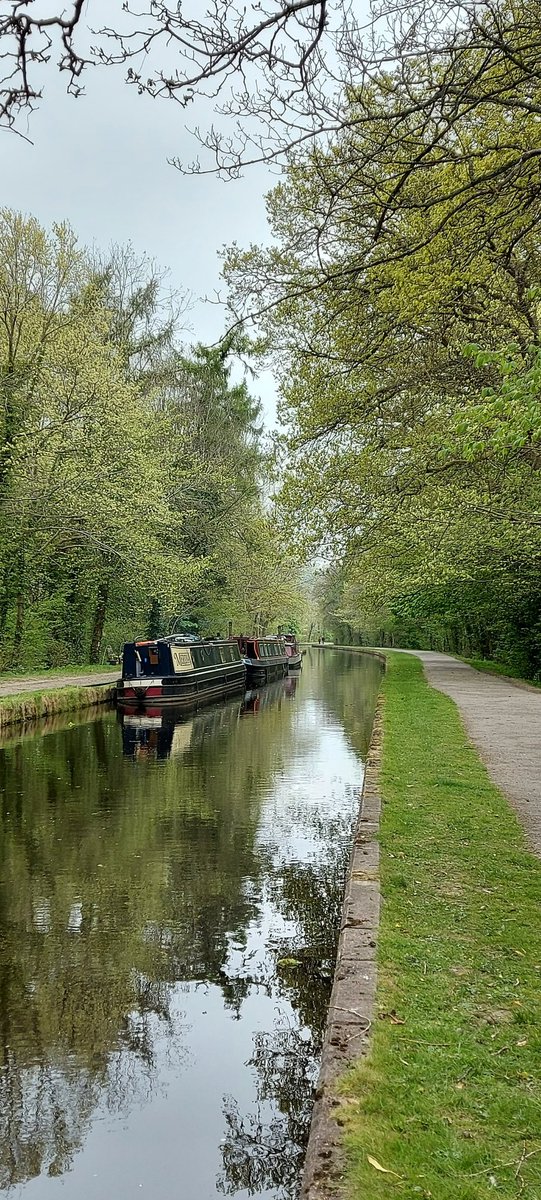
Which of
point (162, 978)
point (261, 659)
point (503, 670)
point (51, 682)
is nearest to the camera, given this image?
point (162, 978)

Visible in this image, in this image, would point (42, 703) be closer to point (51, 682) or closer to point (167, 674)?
point (51, 682)

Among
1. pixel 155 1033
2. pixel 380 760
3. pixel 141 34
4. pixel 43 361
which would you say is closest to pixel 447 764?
pixel 380 760

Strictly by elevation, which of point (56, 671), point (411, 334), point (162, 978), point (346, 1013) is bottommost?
point (162, 978)

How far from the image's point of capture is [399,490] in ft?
36.0

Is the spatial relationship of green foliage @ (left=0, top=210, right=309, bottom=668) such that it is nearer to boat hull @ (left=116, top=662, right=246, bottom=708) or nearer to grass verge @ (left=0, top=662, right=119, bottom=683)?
grass verge @ (left=0, top=662, right=119, bottom=683)

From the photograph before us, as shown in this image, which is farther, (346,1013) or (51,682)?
(51,682)

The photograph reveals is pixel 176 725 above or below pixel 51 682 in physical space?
below

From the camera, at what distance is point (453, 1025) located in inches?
129

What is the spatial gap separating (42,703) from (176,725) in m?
3.48

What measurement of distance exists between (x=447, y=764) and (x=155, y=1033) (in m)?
5.15

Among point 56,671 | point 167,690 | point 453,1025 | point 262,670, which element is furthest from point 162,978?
point 262,670

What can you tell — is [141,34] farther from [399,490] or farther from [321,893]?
[399,490]

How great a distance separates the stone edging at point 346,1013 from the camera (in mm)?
2475

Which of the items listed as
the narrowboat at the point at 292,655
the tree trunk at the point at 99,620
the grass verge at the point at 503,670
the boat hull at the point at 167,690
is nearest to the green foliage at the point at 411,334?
the grass verge at the point at 503,670
